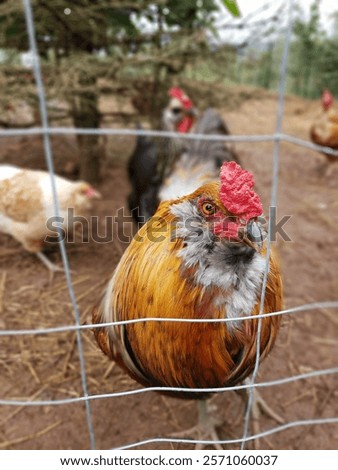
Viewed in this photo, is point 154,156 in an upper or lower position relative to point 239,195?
lower

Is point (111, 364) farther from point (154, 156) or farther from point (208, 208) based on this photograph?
point (154, 156)

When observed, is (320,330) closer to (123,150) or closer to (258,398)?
(258,398)

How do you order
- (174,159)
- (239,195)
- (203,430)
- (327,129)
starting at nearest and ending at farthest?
(239,195), (203,430), (174,159), (327,129)

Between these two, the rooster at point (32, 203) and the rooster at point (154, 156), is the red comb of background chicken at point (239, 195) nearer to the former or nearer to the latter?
the rooster at point (32, 203)

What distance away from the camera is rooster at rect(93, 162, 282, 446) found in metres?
1.07

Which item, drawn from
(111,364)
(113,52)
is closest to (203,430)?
(111,364)

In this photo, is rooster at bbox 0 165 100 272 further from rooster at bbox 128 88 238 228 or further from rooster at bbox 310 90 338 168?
rooster at bbox 310 90 338 168

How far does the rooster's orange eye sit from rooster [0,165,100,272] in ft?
6.05

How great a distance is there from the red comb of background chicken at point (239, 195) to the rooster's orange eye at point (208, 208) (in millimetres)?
56

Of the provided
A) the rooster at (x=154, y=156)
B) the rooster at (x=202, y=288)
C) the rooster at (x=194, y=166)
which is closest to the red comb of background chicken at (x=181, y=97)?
the rooster at (x=154, y=156)

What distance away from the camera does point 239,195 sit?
1032 mm

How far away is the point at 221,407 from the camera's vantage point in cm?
197

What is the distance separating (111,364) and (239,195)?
1.40m
